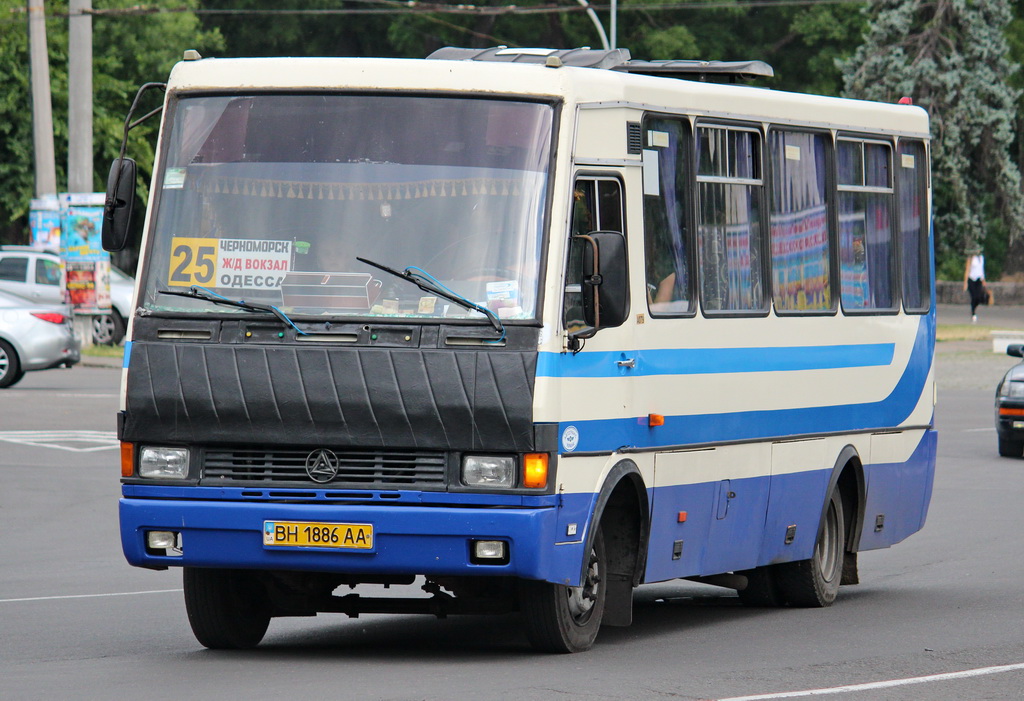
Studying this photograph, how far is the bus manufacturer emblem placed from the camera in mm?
8602

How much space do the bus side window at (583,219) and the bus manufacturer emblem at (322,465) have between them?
3.84ft

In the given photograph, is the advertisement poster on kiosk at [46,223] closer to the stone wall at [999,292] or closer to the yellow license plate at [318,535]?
the yellow license plate at [318,535]

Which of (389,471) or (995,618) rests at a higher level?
(389,471)

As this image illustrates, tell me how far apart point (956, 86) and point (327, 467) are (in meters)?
52.0

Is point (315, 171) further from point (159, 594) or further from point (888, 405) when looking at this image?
point (888, 405)

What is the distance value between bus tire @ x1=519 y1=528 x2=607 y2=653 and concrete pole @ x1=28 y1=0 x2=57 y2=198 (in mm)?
28876

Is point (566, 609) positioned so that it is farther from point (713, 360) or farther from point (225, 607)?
point (713, 360)

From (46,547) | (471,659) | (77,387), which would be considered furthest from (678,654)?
(77,387)

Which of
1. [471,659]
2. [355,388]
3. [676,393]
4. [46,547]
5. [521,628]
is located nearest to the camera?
[355,388]

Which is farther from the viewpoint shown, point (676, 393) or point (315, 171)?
point (676, 393)

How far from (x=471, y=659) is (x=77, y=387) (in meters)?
20.8

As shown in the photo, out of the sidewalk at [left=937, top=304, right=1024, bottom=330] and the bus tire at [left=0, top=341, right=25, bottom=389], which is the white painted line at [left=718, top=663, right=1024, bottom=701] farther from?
the sidewalk at [left=937, top=304, right=1024, bottom=330]

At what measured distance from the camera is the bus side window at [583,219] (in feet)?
28.9

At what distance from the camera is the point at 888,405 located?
12586mm
